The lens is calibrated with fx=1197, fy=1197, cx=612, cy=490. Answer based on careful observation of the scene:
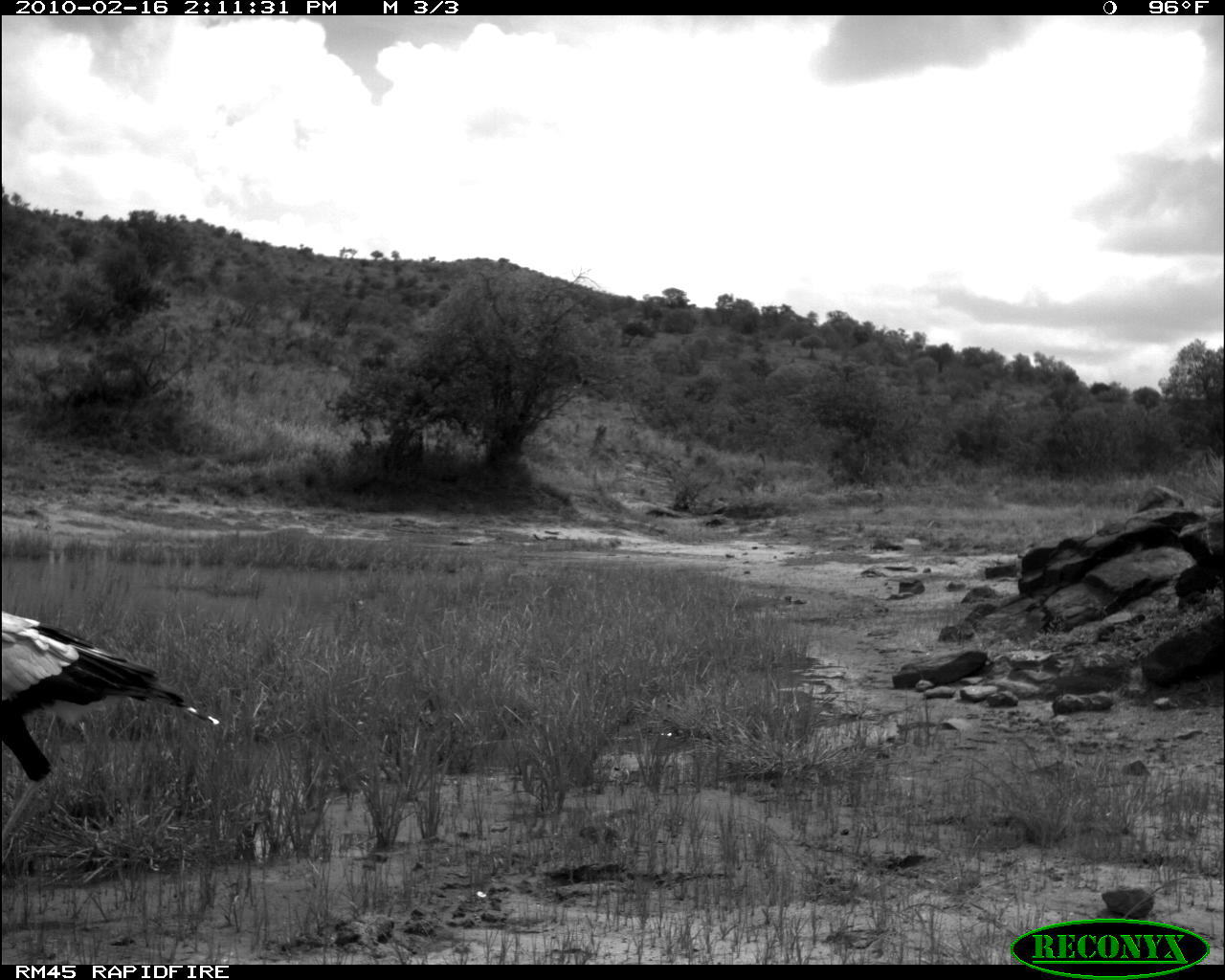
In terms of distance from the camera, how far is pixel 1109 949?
283 cm

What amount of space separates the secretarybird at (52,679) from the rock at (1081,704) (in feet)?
22.0

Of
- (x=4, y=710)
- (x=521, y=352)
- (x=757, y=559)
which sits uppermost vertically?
(x=521, y=352)

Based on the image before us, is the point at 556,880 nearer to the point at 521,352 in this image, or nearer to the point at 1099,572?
the point at 1099,572

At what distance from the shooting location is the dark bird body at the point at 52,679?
2438 mm

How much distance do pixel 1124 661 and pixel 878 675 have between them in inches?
70.1

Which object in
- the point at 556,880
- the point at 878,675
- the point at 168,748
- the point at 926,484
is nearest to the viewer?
the point at 556,880

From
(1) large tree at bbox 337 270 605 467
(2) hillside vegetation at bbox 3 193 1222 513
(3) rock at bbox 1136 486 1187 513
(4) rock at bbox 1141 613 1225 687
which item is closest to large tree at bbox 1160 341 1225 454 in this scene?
(2) hillside vegetation at bbox 3 193 1222 513

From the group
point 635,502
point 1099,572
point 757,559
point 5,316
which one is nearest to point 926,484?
point 635,502

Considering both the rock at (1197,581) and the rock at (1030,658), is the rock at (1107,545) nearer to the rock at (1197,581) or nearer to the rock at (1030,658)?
the rock at (1197,581)

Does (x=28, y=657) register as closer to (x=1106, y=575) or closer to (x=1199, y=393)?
(x=1106, y=575)

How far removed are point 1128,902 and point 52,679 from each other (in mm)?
3502

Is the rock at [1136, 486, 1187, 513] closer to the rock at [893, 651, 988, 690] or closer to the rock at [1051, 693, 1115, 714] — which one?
the rock at [893, 651, 988, 690]

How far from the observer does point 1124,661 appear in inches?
339

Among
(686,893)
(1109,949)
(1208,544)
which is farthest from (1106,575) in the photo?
(1109,949)
